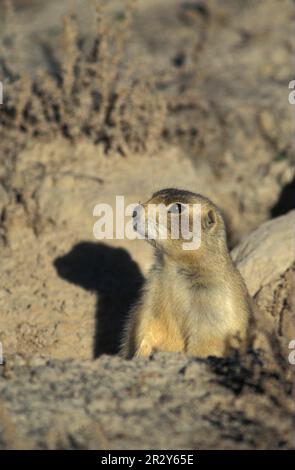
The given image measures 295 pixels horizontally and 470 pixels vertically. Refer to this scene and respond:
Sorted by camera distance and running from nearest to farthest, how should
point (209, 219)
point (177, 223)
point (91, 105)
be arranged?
point (177, 223), point (209, 219), point (91, 105)

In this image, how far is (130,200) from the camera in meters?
6.93

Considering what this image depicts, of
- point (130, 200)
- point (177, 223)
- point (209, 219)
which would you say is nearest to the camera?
point (177, 223)

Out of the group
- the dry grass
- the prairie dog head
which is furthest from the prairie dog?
the dry grass

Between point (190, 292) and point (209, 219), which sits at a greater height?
point (209, 219)

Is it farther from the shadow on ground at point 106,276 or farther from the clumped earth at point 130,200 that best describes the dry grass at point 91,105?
the shadow on ground at point 106,276

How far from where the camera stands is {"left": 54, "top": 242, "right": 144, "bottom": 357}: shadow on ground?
648 cm

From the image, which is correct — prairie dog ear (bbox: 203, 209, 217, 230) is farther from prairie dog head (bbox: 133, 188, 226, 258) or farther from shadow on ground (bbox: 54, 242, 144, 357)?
shadow on ground (bbox: 54, 242, 144, 357)

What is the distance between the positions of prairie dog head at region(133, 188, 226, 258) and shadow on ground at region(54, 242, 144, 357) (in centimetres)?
152

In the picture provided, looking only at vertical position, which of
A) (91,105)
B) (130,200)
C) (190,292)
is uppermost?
(91,105)

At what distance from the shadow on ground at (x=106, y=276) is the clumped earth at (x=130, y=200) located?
13 mm

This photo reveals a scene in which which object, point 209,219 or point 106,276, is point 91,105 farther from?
point 209,219

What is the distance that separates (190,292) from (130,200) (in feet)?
6.48

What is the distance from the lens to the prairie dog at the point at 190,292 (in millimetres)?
5016

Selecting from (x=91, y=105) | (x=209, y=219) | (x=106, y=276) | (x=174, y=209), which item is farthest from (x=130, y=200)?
(x=174, y=209)
